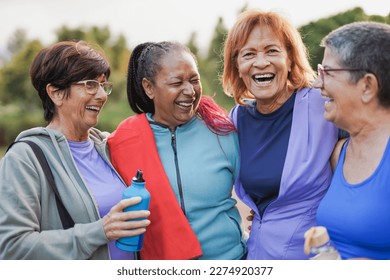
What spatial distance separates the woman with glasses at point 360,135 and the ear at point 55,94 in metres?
1.34

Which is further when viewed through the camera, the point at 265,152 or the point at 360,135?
the point at 265,152

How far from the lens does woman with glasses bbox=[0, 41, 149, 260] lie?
2.32m

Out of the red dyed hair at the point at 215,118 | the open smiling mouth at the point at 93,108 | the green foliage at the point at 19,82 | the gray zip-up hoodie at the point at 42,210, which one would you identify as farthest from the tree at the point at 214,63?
the gray zip-up hoodie at the point at 42,210

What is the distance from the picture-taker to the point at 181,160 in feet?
8.80

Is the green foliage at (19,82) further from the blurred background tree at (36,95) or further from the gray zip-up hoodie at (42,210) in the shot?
the gray zip-up hoodie at (42,210)

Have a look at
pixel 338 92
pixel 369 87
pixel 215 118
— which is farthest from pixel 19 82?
pixel 369 87

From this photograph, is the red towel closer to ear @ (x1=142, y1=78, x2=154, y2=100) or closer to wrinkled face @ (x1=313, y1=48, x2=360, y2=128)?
ear @ (x1=142, y1=78, x2=154, y2=100)

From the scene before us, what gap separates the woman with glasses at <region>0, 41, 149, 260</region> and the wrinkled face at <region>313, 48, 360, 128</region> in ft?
3.20

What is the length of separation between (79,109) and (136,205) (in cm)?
65

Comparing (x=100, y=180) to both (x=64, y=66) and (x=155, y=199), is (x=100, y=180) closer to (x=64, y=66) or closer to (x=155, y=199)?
(x=155, y=199)

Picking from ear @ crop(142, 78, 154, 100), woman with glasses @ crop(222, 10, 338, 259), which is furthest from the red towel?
woman with glasses @ crop(222, 10, 338, 259)
